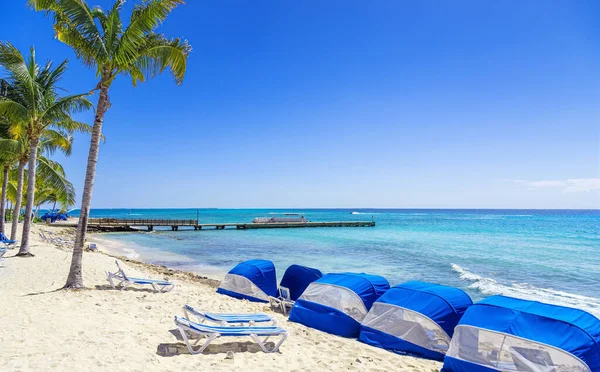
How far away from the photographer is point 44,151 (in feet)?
61.1

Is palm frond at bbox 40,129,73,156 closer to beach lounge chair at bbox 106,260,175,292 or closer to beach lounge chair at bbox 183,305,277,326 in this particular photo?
beach lounge chair at bbox 106,260,175,292

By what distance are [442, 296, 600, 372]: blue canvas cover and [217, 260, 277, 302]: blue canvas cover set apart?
21.6 ft

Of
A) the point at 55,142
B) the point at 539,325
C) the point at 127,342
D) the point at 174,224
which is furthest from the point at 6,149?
the point at 174,224

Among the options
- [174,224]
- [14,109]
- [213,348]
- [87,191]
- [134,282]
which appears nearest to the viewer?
[213,348]

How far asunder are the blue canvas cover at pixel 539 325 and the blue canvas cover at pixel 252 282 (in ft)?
21.6

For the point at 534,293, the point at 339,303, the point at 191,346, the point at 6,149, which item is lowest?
the point at 534,293

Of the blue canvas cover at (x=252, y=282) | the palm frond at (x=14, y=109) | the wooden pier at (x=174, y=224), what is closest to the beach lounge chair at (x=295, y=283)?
the blue canvas cover at (x=252, y=282)

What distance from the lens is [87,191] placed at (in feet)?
32.2

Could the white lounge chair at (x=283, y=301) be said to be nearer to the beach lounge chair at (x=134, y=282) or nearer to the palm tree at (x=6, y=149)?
the beach lounge chair at (x=134, y=282)

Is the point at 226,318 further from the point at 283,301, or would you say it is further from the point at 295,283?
the point at 295,283

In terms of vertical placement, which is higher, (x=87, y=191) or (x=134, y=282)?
(x=87, y=191)

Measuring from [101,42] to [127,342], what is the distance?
300 inches

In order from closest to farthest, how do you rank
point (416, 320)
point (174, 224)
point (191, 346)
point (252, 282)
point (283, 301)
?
1. point (191, 346)
2. point (416, 320)
3. point (283, 301)
4. point (252, 282)
5. point (174, 224)

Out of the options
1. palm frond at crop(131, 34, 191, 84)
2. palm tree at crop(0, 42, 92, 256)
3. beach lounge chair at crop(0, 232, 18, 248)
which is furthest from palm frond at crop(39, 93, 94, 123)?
beach lounge chair at crop(0, 232, 18, 248)
